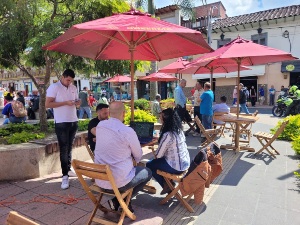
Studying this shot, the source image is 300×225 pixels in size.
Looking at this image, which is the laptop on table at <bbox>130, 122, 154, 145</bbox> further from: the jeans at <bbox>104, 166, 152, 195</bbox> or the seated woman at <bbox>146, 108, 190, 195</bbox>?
the jeans at <bbox>104, 166, 152, 195</bbox>

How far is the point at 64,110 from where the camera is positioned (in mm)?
3947

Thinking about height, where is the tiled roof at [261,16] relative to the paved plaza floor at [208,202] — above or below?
above

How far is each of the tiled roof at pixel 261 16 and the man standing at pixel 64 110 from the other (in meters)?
18.6

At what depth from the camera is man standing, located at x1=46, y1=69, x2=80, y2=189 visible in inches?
153

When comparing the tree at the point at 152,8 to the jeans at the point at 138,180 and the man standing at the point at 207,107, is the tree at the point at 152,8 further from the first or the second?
the jeans at the point at 138,180

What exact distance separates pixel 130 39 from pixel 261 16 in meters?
19.0

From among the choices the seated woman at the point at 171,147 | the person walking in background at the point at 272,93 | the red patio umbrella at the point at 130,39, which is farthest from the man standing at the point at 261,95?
the seated woman at the point at 171,147

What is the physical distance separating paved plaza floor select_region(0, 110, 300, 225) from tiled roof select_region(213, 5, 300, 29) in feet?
55.6

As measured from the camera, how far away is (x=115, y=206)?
3096mm

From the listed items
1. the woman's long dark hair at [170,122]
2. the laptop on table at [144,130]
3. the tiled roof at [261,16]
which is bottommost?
the laptop on table at [144,130]

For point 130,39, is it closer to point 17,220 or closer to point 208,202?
point 208,202

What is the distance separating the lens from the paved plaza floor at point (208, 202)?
9.95ft

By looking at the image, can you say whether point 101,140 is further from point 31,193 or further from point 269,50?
point 269,50

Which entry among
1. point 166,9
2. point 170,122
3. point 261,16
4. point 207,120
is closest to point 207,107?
point 207,120
